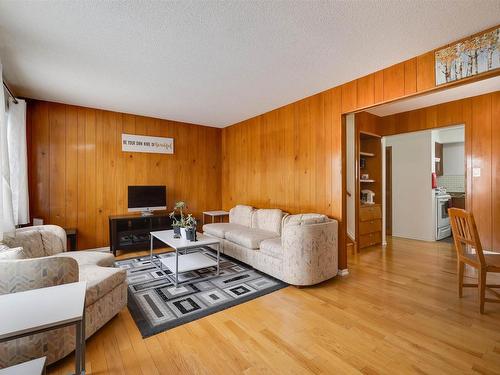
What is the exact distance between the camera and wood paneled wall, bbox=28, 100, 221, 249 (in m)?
3.91

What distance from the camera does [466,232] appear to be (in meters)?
2.51

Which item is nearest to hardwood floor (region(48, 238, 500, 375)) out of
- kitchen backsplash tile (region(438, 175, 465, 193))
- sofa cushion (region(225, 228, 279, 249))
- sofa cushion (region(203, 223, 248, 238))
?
sofa cushion (region(225, 228, 279, 249))

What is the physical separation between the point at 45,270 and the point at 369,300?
9.41 feet

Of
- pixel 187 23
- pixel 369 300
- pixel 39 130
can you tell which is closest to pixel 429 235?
pixel 369 300

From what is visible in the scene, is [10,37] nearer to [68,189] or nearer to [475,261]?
[68,189]

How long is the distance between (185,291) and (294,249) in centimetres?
136

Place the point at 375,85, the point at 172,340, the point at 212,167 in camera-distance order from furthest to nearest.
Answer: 1. the point at 212,167
2. the point at 375,85
3. the point at 172,340

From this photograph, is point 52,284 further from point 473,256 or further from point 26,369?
point 473,256

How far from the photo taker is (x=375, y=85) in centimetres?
287

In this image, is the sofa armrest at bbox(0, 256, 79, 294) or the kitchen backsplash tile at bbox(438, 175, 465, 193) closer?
the sofa armrest at bbox(0, 256, 79, 294)

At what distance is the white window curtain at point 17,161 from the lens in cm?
320

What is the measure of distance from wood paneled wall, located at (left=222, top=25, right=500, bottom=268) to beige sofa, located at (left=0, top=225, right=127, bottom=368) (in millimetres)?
2712

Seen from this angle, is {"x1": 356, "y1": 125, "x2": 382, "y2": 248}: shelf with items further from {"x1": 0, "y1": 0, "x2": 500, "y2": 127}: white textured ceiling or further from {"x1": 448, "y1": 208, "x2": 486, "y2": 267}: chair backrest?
{"x1": 0, "y1": 0, "x2": 500, "y2": 127}: white textured ceiling

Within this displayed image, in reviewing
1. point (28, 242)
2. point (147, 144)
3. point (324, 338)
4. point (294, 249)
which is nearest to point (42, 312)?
point (324, 338)
